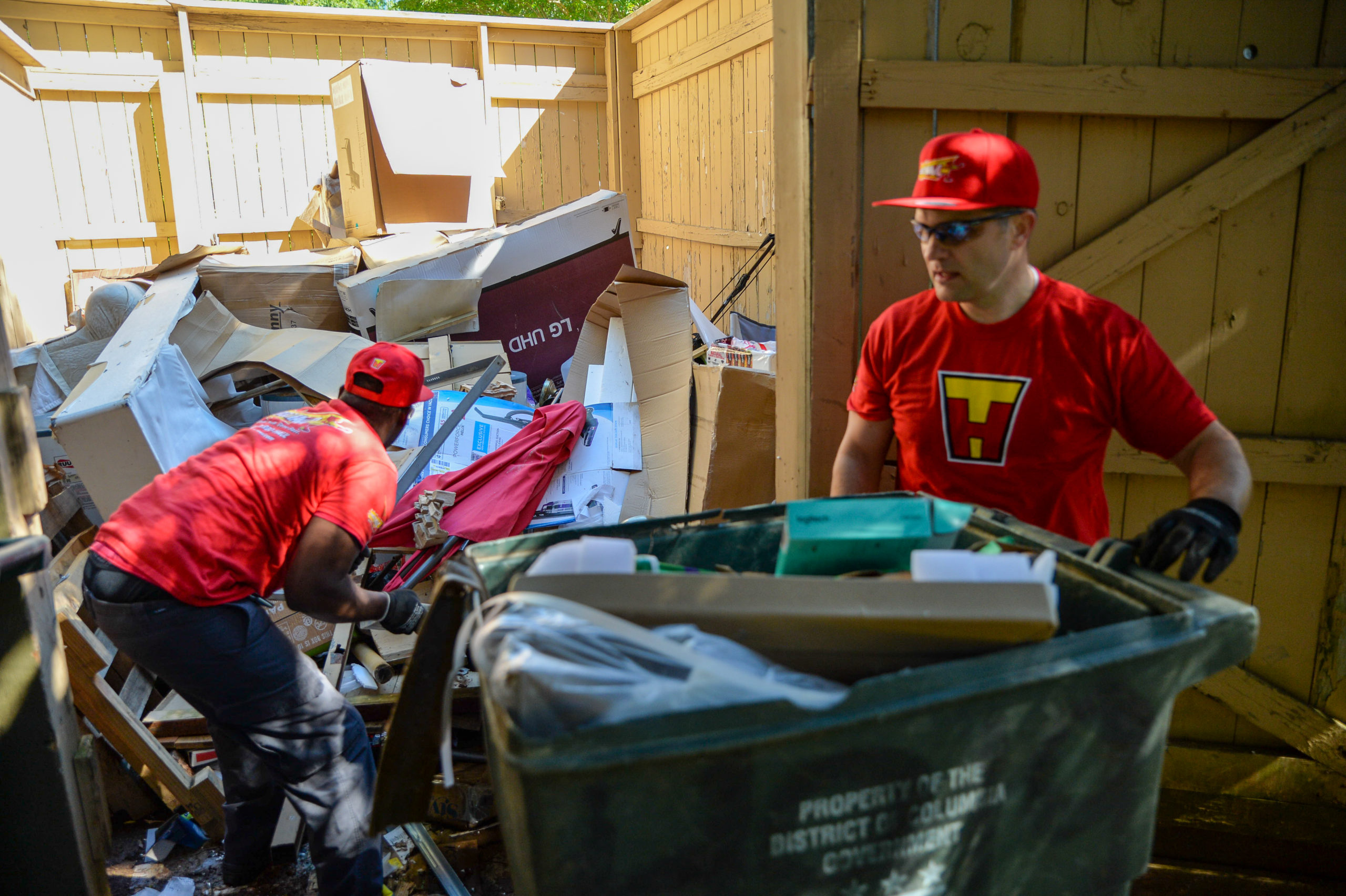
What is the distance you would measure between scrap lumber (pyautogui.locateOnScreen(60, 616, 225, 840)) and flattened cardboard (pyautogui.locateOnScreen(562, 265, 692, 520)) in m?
2.03

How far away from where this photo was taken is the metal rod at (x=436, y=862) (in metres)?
2.73

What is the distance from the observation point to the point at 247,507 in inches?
98.6

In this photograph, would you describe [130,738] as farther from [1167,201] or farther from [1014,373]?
[1167,201]

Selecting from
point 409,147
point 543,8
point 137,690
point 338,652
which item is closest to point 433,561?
point 338,652

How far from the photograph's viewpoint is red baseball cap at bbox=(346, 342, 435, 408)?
2738 millimetres

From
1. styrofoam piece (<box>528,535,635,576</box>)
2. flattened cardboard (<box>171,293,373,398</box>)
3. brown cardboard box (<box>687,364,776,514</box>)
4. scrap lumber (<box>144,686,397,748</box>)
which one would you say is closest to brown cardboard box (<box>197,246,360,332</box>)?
flattened cardboard (<box>171,293,373,398</box>)

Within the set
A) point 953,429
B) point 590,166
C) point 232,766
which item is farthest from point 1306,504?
point 590,166

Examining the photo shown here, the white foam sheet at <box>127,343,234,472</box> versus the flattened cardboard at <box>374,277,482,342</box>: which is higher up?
the flattened cardboard at <box>374,277,482,342</box>

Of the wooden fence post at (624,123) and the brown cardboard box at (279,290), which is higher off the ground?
the wooden fence post at (624,123)

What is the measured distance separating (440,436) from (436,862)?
2.18 m

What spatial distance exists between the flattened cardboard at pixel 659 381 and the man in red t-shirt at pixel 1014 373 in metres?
2.45

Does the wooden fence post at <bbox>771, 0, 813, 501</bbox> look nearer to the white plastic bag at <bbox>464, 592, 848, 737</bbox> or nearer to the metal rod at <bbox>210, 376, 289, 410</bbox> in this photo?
the white plastic bag at <bbox>464, 592, 848, 737</bbox>

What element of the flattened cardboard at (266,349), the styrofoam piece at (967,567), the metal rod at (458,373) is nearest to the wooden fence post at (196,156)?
the flattened cardboard at (266,349)

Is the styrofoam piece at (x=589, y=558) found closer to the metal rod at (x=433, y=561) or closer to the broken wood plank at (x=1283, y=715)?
the broken wood plank at (x=1283, y=715)
